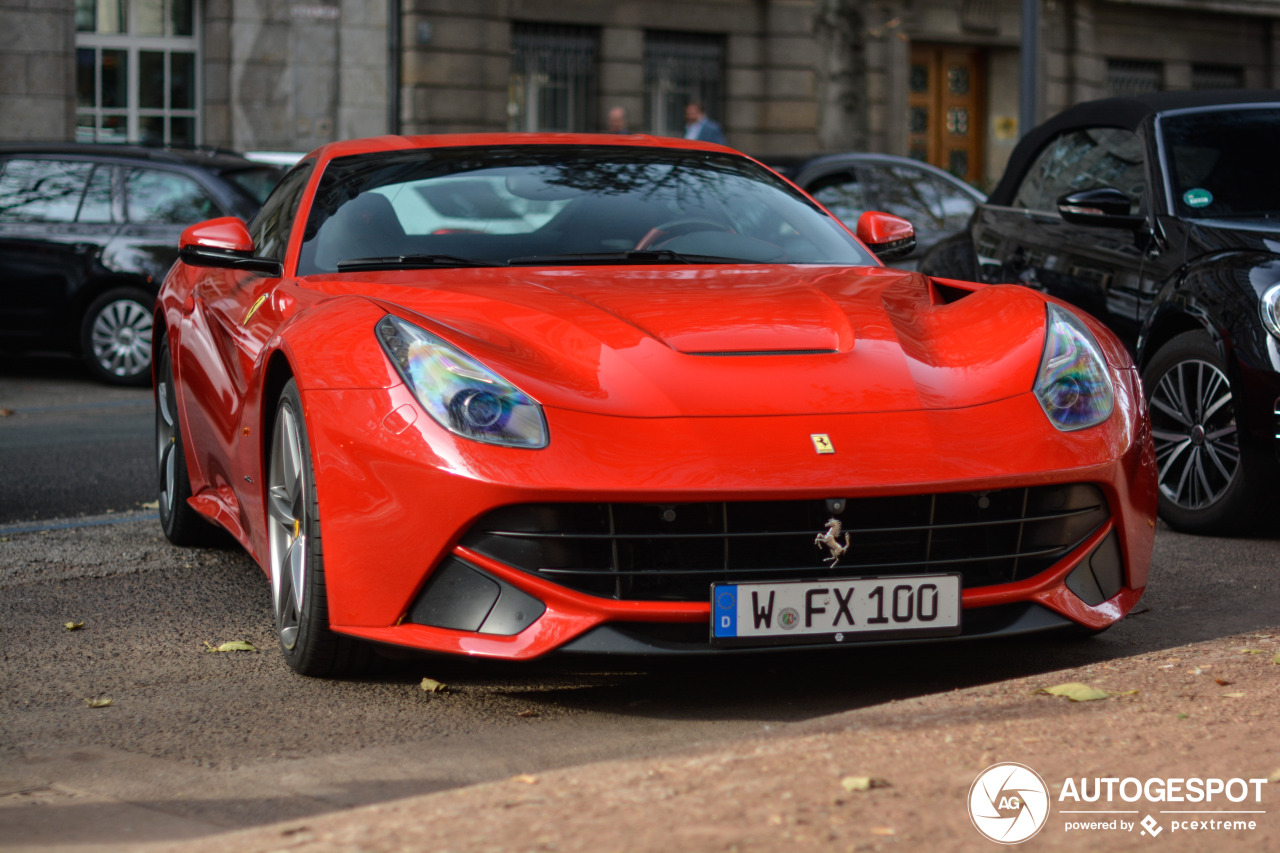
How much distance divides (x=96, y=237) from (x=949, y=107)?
63.5ft

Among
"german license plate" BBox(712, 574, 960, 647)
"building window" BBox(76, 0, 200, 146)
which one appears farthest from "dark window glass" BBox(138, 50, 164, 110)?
"german license plate" BBox(712, 574, 960, 647)

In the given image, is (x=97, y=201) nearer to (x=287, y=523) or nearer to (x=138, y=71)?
(x=287, y=523)

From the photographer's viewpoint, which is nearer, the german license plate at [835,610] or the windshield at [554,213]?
the german license plate at [835,610]

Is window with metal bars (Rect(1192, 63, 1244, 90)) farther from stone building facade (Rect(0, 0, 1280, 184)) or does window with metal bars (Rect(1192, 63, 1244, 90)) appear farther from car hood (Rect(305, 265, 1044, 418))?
car hood (Rect(305, 265, 1044, 418))

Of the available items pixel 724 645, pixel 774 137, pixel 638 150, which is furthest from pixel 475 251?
pixel 774 137

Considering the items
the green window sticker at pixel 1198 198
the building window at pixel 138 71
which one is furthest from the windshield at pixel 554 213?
the building window at pixel 138 71

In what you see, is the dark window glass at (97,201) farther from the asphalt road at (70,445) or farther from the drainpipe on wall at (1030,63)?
the drainpipe on wall at (1030,63)

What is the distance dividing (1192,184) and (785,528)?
12.1 ft

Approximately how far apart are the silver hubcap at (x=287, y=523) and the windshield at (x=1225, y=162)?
376cm

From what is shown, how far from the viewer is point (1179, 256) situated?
243 inches

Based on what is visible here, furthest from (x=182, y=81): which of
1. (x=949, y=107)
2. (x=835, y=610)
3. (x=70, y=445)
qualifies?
(x=835, y=610)

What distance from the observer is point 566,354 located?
12.3 feet

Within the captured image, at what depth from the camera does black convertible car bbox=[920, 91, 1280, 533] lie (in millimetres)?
5680

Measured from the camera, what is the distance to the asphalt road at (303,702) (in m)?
3.19
